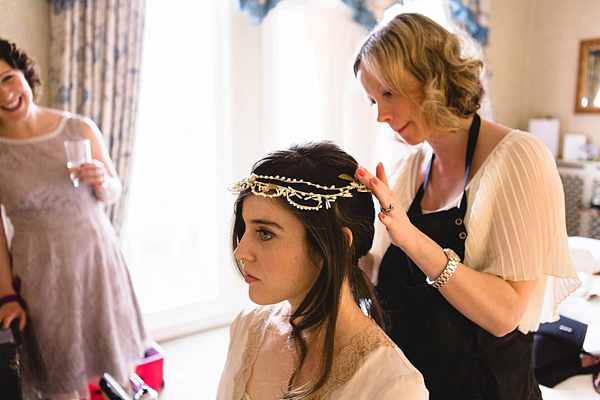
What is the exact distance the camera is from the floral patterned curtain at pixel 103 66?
2199mm

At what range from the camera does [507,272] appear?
3.89 feet

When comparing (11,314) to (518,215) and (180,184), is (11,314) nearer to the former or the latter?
(180,184)

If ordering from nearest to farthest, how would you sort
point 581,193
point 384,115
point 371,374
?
point 371,374
point 384,115
point 581,193

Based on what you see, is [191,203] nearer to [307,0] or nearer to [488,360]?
[307,0]

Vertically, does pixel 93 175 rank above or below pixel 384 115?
below

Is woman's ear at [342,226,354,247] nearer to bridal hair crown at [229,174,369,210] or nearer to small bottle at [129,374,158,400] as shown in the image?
bridal hair crown at [229,174,369,210]

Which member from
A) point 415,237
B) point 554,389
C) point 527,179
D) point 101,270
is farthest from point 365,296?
point 554,389

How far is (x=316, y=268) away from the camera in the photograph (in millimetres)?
1070

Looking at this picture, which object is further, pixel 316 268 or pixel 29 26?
pixel 29 26

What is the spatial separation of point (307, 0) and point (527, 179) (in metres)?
2.32

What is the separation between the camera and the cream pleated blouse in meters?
1.17

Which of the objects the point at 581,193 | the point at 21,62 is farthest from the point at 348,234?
the point at 581,193

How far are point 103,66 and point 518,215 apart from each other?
6.61 feet

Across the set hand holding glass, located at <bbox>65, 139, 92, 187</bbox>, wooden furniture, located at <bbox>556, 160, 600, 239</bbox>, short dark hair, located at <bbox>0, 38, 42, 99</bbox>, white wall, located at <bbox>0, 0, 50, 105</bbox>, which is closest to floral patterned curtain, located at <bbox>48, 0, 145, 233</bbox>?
white wall, located at <bbox>0, 0, 50, 105</bbox>
